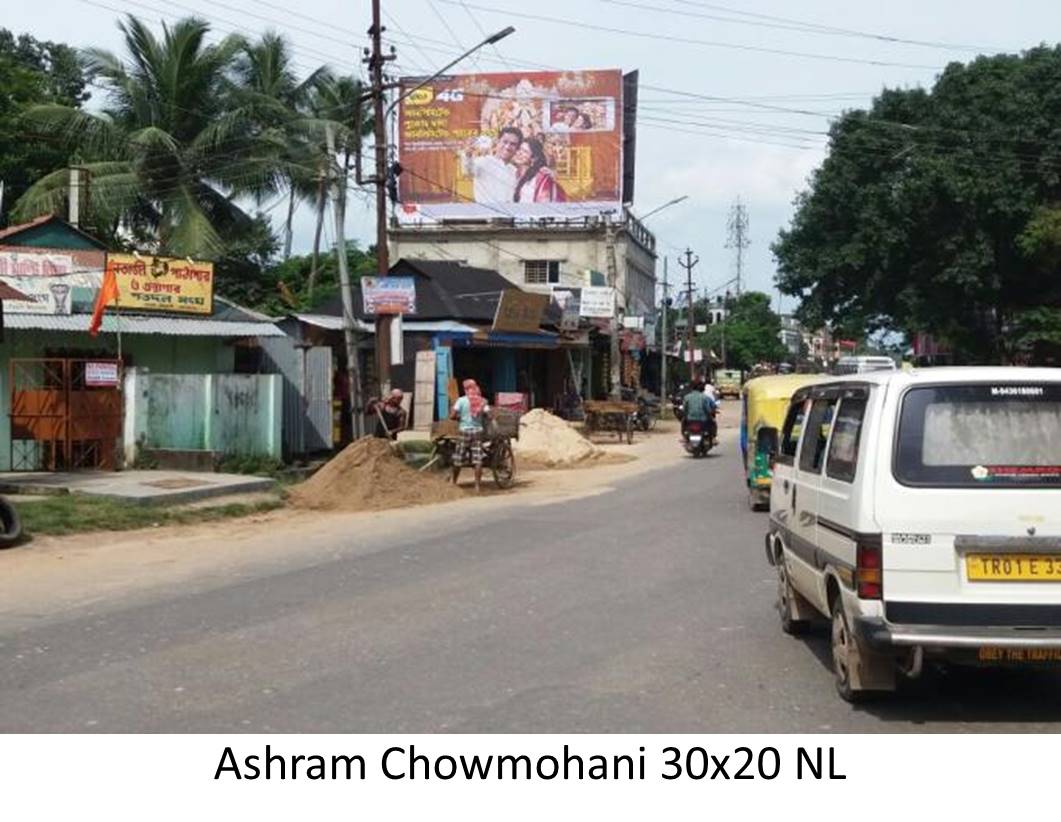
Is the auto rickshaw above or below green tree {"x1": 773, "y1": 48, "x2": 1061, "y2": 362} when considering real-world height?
below

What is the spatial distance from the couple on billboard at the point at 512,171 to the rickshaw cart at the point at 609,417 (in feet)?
70.1

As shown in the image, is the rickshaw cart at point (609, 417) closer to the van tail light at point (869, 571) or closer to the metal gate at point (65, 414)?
the metal gate at point (65, 414)

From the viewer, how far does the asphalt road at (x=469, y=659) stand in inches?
234

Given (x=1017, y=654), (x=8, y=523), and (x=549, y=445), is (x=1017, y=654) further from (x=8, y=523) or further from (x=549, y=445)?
(x=549, y=445)

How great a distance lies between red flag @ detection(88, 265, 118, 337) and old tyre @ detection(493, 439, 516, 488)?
22.8ft

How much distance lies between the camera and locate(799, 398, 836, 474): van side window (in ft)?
22.6

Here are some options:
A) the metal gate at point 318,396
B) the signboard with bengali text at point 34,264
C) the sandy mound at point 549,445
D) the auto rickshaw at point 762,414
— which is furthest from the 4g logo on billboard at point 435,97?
the auto rickshaw at point 762,414

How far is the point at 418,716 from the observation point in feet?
19.4

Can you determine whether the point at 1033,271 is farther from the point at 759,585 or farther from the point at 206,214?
the point at 759,585

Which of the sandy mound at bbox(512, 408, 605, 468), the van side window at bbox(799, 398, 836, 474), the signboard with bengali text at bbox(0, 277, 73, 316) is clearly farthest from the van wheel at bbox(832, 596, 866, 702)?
the sandy mound at bbox(512, 408, 605, 468)

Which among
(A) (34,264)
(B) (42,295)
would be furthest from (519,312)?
(A) (34,264)

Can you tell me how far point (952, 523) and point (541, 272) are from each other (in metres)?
51.4

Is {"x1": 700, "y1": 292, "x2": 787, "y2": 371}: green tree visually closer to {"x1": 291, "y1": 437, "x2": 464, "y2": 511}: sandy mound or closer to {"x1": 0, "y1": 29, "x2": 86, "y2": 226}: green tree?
{"x1": 0, "y1": 29, "x2": 86, "y2": 226}: green tree

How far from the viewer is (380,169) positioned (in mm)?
21891
